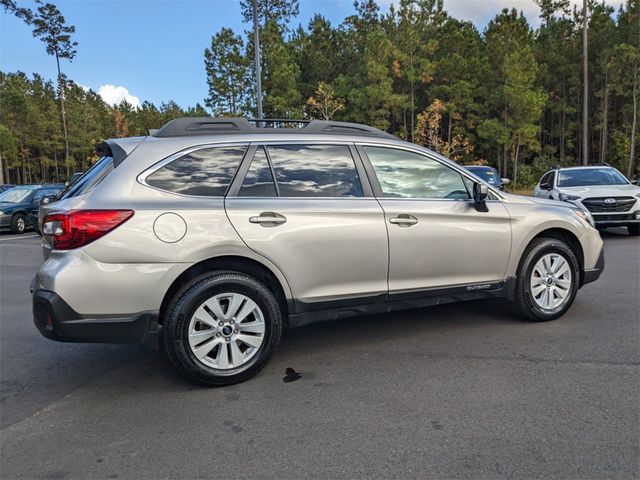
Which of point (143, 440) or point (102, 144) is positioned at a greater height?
point (102, 144)

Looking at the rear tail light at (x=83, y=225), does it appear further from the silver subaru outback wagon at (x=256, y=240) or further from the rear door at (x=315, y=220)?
the rear door at (x=315, y=220)

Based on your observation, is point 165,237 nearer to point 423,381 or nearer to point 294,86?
point 423,381

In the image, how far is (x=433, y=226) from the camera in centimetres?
427

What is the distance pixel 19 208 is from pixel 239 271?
55.3 ft

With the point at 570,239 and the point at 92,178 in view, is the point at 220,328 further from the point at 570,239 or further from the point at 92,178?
the point at 570,239

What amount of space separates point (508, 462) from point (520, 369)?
1.28 m

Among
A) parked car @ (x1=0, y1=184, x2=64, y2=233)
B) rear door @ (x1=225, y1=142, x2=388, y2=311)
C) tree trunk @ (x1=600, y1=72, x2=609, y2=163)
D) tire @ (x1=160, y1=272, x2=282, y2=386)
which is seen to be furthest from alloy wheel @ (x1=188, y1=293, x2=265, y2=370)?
tree trunk @ (x1=600, y1=72, x2=609, y2=163)

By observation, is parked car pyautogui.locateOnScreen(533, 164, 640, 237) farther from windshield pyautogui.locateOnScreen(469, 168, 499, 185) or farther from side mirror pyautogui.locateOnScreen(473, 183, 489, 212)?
side mirror pyautogui.locateOnScreen(473, 183, 489, 212)

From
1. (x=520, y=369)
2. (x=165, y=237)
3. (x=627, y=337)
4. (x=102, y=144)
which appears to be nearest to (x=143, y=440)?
(x=165, y=237)

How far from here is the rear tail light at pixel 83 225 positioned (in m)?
3.32

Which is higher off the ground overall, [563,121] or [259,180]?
[563,121]

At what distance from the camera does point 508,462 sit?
2.62m

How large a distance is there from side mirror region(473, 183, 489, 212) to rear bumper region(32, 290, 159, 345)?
9.34ft

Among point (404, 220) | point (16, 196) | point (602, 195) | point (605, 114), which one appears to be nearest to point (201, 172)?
point (404, 220)
